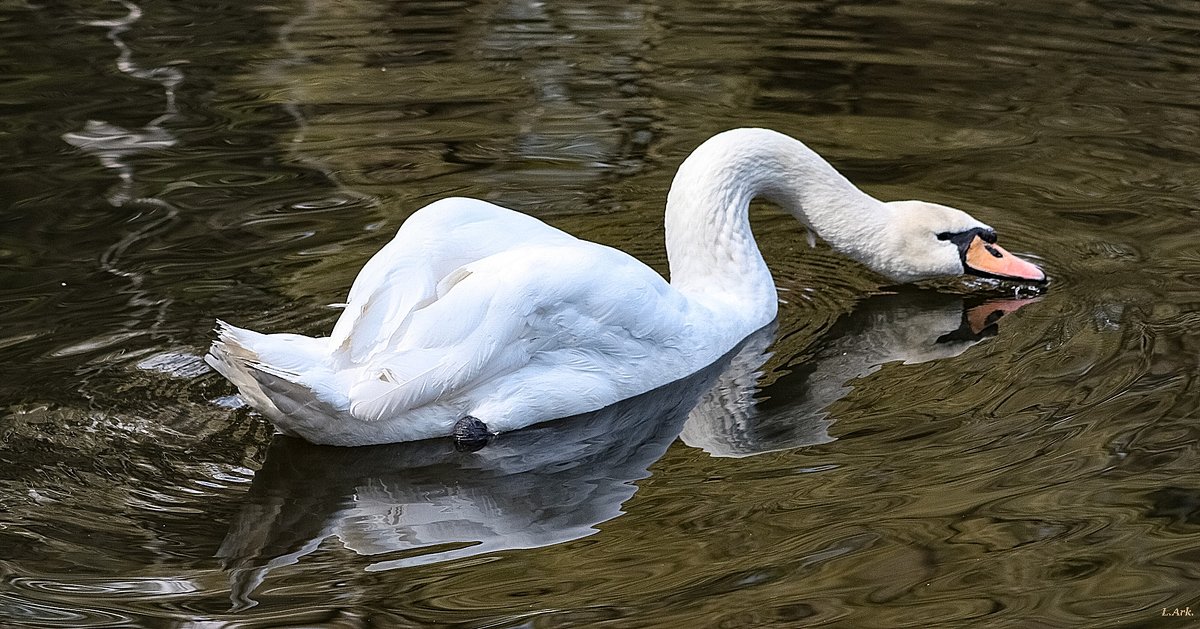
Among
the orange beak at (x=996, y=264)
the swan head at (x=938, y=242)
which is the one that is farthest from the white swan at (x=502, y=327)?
the orange beak at (x=996, y=264)

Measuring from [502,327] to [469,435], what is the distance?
15.7 inches

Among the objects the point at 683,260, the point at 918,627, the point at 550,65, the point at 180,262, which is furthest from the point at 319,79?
the point at 918,627

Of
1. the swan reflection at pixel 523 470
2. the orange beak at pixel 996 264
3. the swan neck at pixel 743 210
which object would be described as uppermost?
the swan neck at pixel 743 210

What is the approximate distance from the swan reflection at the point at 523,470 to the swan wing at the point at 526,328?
191 millimetres

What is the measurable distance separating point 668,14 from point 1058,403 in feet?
22.1

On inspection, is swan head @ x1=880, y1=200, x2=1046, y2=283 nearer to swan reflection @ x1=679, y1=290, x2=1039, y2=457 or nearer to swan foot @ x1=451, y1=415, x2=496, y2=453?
swan reflection @ x1=679, y1=290, x2=1039, y2=457

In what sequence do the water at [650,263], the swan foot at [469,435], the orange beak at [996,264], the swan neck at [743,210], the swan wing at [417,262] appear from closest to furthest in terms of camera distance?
the water at [650,263] → the swan wing at [417,262] → the swan foot at [469,435] → the swan neck at [743,210] → the orange beak at [996,264]

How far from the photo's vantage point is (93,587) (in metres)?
4.29

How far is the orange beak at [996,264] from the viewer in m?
6.71

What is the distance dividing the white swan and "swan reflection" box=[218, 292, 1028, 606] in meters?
0.09

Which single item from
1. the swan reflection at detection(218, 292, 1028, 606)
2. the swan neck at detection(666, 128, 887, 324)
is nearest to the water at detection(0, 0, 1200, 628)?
the swan reflection at detection(218, 292, 1028, 606)

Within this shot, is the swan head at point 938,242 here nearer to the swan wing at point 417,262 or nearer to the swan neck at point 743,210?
the swan neck at point 743,210

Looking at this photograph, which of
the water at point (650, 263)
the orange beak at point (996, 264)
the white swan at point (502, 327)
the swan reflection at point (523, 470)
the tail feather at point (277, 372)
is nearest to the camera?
the water at point (650, 263)

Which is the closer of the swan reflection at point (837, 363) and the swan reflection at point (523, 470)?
the swan reflection at point (523, 470)
